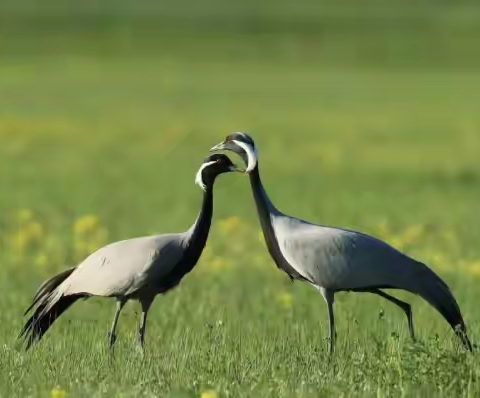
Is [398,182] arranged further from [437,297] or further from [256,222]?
[437,297]

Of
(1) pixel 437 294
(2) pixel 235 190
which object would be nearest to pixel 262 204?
(1) pixel 437 294

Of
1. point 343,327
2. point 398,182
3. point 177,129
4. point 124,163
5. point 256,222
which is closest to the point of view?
point 343,327

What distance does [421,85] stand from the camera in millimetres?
50219

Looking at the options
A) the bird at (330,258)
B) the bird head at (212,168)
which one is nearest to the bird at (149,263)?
the bird head at (212,168)

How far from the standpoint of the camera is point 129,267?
24.3 ft

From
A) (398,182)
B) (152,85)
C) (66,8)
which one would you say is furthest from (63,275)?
(66,8)

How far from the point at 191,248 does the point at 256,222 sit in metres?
10.0

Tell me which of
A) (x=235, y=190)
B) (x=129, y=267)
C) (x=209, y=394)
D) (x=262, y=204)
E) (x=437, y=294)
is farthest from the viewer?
(x=235, y=190)

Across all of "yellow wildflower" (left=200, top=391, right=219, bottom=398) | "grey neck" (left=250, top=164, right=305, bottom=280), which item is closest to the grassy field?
"yellow wildflower" (left=200, top=391, right=219, bottom=398)

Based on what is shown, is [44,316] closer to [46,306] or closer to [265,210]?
[46,306]

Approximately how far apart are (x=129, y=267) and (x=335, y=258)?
3.53 ft

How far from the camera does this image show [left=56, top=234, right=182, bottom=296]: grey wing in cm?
738

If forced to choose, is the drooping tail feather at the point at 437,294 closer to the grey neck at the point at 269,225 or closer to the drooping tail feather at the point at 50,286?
the grey neck at the point at 269,225

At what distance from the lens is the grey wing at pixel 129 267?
7383mm
